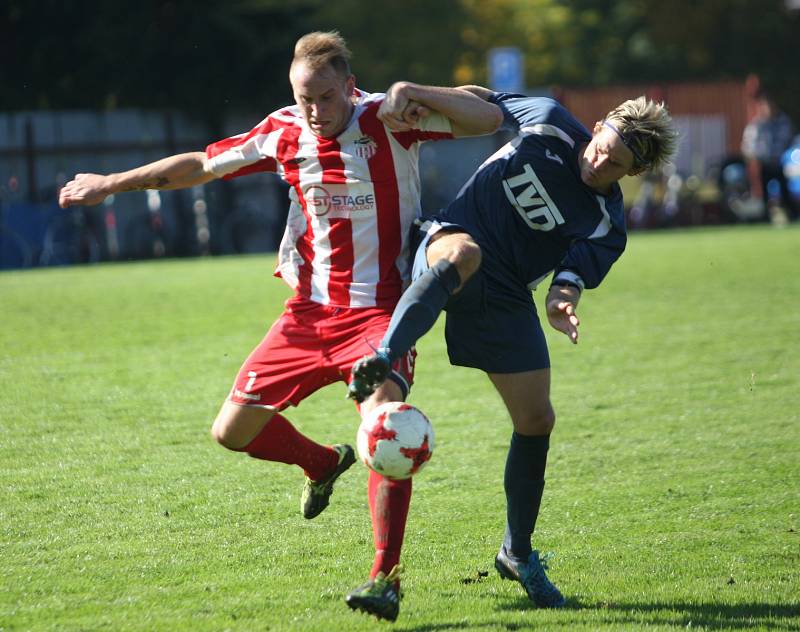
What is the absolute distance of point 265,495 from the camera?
6.12 metres

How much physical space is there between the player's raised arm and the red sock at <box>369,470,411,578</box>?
1338mm

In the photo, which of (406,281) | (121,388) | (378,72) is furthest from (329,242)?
(378,72)

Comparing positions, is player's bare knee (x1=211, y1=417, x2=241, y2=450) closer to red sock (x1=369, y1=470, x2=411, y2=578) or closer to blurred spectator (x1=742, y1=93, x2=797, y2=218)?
red sock (x1=369, y1=470, x2=411, y2=578)

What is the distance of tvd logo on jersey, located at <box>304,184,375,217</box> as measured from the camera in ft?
16.2

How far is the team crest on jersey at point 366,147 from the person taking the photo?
195 inches

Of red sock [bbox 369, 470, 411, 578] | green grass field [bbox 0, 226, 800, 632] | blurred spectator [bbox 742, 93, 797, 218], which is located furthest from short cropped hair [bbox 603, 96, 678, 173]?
blurred spectator [bbox 742, 93, 797, 218]

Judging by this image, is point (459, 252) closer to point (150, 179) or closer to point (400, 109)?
point (400, 109)

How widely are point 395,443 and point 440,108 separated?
49.9 inches

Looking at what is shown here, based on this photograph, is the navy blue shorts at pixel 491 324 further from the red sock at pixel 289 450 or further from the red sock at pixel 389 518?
the red sock at pixel 289 450

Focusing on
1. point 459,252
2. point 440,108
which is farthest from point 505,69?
point 459,252

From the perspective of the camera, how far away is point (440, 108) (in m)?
4.65

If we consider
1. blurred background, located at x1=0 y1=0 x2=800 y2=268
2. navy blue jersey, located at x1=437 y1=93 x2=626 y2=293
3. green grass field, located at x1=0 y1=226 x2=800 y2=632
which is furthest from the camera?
blurred background, located at x1=0 y1=0 x2=800 y2=268

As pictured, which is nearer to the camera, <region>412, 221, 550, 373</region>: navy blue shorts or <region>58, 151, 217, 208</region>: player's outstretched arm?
<region>412, 221, 550, 373</region>: navy blue shorts

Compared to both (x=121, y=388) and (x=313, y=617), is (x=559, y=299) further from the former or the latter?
(x=121, y=388)
